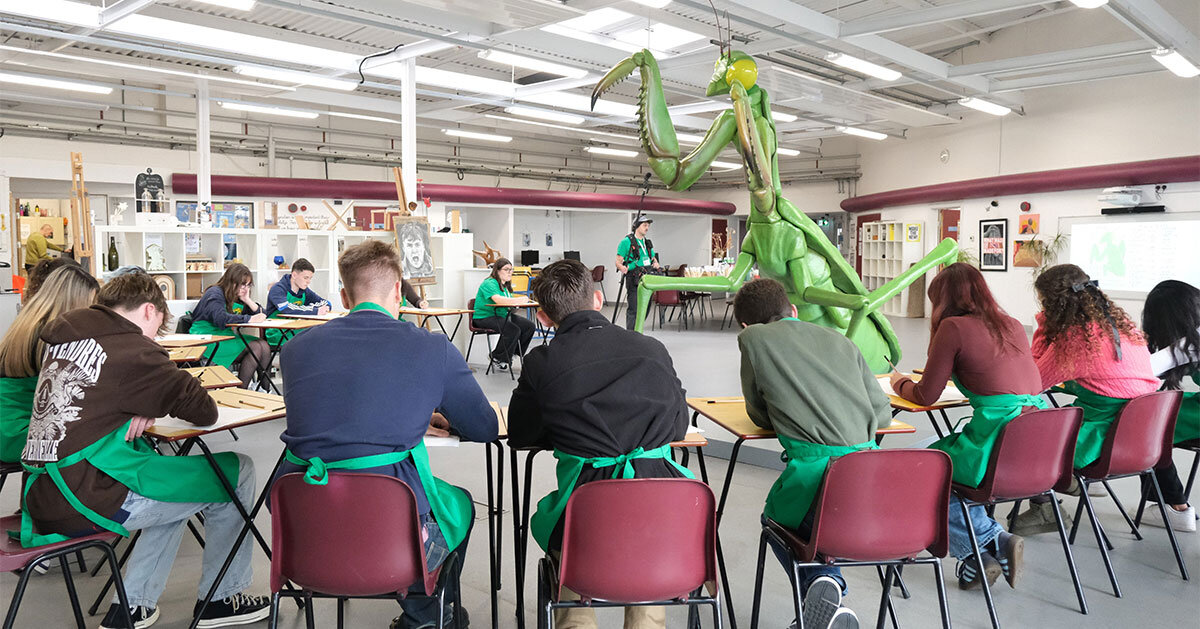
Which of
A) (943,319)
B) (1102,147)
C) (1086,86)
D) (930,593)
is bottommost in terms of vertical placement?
(930,593)

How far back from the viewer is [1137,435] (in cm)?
303

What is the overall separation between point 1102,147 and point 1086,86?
981 millimetres

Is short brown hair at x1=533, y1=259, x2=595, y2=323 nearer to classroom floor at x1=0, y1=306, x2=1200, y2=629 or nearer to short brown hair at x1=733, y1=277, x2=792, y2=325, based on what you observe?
short brown hair at x1=733, y1=277, x2=792, y2=325

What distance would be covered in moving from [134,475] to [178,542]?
13.9 inches

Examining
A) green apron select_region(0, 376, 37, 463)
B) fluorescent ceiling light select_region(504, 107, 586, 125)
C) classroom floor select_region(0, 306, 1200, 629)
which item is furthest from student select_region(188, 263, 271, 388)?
fluorescent ceiling light select_region(504, 107, 586, 125)

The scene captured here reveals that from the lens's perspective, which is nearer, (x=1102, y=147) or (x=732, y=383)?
(x=732, y=383)

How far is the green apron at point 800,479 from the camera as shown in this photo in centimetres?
242

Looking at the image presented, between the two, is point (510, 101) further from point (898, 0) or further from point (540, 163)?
point (540, 163)

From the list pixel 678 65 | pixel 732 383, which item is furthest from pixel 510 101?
pixel 732 383

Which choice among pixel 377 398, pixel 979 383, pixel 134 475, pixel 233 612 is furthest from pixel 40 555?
pixel 979 383

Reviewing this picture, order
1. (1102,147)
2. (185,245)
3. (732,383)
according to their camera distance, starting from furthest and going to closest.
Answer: (1102,147) → (185,245) → (732,383)

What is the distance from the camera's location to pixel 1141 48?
28.0 ft

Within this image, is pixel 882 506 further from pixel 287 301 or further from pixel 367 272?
pixel 287 301

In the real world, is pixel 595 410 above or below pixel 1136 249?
below
